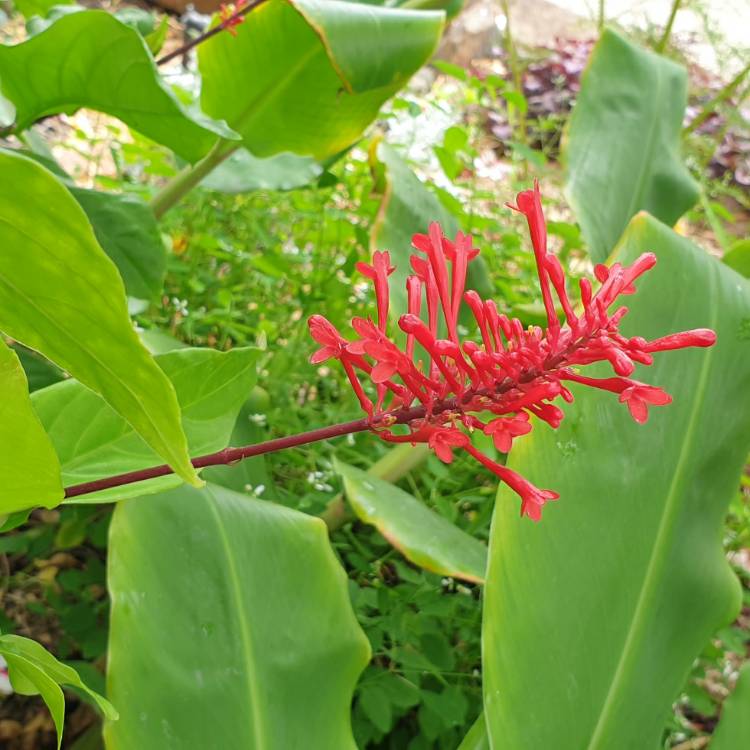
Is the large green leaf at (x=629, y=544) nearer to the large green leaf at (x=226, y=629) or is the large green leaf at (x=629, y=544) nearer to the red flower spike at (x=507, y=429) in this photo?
the large green leaf at (x=226, y=629)

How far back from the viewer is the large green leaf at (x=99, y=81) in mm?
911

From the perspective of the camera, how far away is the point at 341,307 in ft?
5.50

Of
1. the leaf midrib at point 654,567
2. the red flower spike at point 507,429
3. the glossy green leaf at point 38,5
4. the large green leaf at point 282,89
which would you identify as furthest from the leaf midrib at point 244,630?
the glossy green leaf at point 38,5

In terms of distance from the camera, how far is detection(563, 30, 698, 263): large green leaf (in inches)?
59.2

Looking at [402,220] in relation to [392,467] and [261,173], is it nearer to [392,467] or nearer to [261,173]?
[261,173]

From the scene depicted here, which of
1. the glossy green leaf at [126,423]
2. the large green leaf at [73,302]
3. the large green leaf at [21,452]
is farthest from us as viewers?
the glossy green leaf at [126,423]

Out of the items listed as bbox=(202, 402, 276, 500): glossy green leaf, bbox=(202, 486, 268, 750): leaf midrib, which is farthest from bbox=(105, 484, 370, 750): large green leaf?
bbox=(202, 402, 276, 500): glossy green leaf

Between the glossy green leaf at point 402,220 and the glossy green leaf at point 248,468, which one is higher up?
the glossy green leaf at point 402,220

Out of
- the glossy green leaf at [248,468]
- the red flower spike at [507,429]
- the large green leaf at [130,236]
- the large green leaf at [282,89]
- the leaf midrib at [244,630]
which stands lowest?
the glossy green leaf at [248,468]

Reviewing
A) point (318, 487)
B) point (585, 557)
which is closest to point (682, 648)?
point (585, 557)

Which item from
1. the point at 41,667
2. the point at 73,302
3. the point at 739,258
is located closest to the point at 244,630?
the point at 41,667

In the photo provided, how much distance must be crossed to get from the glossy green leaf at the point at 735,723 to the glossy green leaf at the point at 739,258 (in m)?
0.63

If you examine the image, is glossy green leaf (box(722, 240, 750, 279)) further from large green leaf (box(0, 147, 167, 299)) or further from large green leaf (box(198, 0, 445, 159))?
large green leaf (box(0, 147, 167, 299))

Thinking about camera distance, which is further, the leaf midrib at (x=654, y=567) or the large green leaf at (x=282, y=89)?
the large green leaf at (x=282, y=89)
